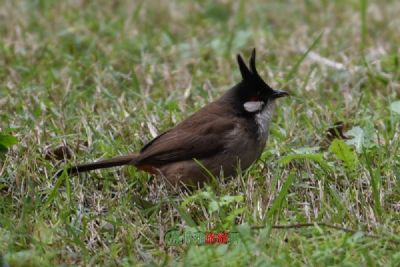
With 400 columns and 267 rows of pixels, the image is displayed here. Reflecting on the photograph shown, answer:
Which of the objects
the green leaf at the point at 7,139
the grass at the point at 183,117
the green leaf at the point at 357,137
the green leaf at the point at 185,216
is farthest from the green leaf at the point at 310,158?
the green leaf at the point at 7,139

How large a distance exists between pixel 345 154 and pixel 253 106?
0.67 metres

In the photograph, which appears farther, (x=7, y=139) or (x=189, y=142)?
(x=189, y=142)

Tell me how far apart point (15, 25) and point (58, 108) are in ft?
6.19

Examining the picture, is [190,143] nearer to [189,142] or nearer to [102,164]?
[189,142]

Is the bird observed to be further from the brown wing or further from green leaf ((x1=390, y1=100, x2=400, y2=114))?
green leaf ((x1=390, y1=100, x2=400, y2=114))

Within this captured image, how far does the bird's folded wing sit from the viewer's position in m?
4.98

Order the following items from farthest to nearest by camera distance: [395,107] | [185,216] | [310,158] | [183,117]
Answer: [183,117] → [395,107] → [310,158] → [185,216]

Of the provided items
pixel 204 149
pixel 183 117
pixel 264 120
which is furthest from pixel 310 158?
pixel 183 117

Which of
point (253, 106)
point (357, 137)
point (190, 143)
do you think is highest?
point (253, 106)

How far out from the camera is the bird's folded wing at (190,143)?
4.98m

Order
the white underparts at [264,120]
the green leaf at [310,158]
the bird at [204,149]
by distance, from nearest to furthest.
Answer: the green leaf at [310,158]
the bird at [204,149]
the white underparts at [264,120]

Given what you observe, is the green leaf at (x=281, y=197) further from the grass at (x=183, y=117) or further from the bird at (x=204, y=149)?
the bird at (x=204, y=149)

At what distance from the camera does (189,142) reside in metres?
5.03

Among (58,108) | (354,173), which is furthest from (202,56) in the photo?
(354,173)
